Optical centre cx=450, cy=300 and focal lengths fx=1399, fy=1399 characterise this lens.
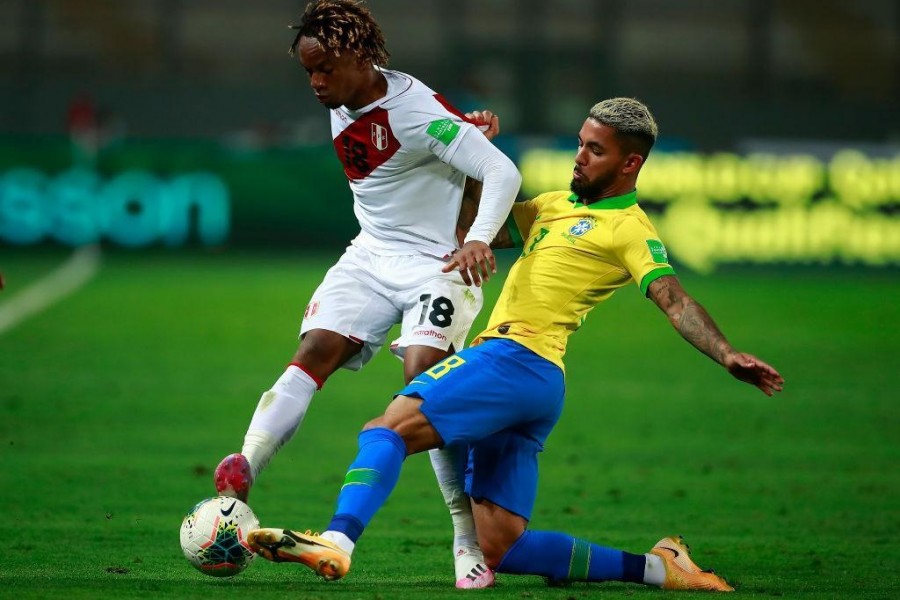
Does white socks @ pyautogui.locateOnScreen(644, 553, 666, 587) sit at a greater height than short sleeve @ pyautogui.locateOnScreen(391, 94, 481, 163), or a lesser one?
lesser

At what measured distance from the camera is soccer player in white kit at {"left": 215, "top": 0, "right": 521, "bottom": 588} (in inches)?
224

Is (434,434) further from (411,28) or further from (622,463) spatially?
(411,28)

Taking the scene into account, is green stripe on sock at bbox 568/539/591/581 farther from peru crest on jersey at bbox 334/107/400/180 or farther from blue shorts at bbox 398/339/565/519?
peru crest on jersey at bbox 334/107/400/180

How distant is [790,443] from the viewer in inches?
382

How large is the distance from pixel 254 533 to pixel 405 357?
55.3 inches

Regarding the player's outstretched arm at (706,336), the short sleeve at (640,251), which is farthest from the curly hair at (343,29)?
the player's outstretched arm at (706,336)

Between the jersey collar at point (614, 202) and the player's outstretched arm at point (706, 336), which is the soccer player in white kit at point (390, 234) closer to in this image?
the jersey collar at point (614, 202)

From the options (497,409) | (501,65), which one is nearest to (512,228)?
(497,409)

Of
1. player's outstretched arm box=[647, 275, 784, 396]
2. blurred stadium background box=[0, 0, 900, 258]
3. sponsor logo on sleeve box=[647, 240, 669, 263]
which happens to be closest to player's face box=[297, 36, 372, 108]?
sponsor logo on sleeve box=[647, 240, 669, 263]

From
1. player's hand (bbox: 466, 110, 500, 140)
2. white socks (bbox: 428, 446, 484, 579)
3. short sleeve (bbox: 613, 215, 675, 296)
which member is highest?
player's hand (bbox: 466, 110, 500, 140)

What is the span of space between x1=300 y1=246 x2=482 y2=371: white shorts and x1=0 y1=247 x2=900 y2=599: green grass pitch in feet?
3.23

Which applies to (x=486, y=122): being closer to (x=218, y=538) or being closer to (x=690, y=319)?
(x=690, y=319)

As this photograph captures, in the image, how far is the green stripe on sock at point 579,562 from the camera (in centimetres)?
544

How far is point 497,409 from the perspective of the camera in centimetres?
516
